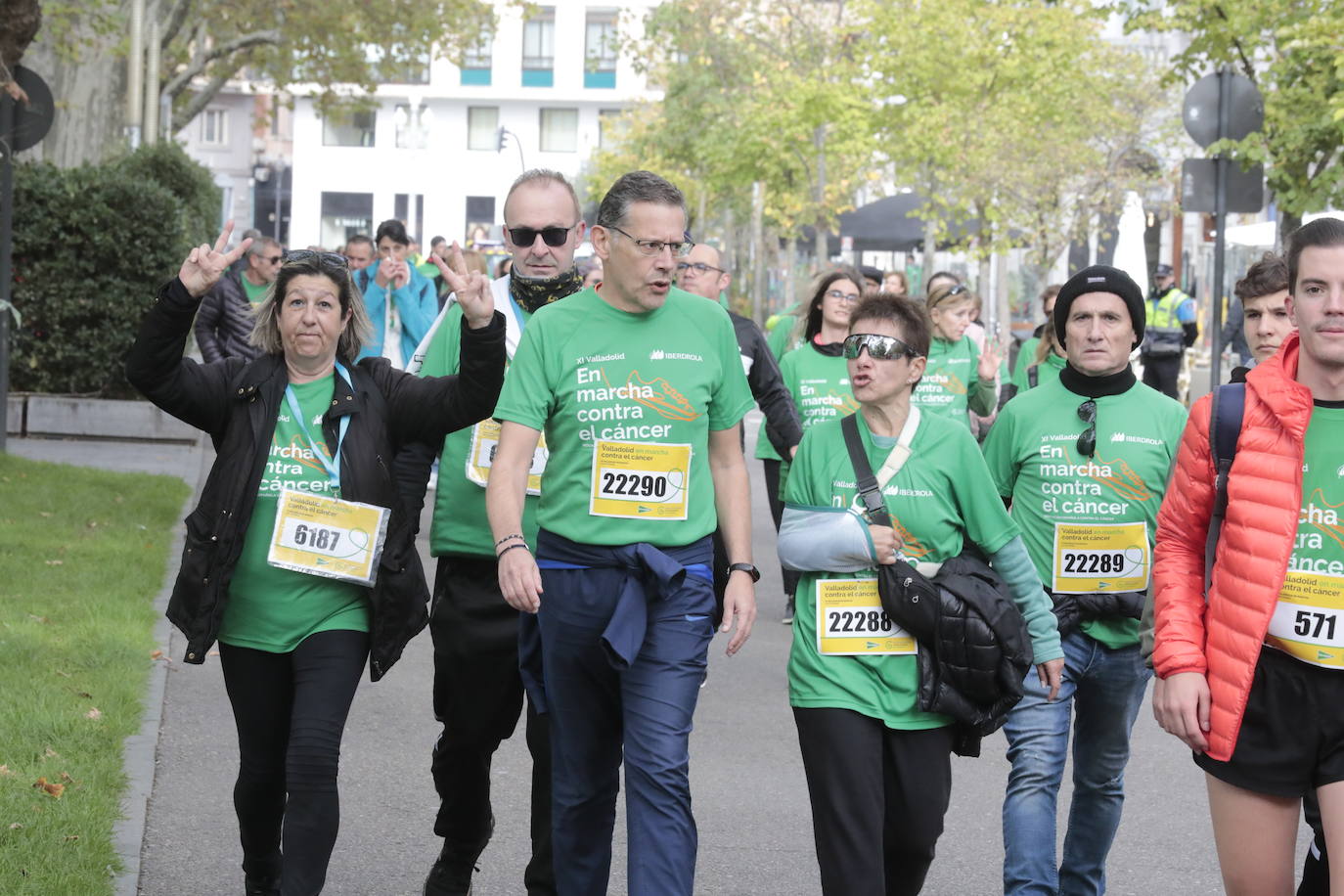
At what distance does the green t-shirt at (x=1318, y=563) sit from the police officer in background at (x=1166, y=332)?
15246mm

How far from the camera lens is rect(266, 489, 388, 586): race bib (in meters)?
4.96

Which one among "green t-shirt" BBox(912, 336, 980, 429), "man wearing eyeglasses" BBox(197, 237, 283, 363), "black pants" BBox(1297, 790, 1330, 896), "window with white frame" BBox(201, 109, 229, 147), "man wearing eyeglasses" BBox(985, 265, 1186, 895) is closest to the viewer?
"black pants" BBox(1297, 790, 1330, 896)

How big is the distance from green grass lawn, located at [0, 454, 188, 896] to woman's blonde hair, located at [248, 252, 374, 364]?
1595 mm

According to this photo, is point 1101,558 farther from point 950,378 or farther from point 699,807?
point 950,378

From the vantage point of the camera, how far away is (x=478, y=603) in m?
5.52

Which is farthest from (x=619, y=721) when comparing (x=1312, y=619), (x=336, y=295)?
(x=1312, y=619)

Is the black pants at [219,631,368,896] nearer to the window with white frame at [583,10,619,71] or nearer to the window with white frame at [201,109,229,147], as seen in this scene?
the window with white frame at [583,10,619,71]

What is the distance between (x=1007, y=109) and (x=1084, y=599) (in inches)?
1076

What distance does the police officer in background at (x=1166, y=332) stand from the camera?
18797 mm

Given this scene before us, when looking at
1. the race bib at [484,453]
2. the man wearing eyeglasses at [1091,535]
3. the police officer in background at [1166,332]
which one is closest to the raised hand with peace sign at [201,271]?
the race bib at [484,453]

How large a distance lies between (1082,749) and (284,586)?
2241 millimetres

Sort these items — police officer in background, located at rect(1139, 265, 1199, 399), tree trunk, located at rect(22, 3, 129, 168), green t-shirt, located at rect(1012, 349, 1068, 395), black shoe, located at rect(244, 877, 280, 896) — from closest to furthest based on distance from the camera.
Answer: black shoe, located at rect(244, 877, 280, 896) → green t-shirt, located at rect(1012, 349, 1068, 395) → police officer in background, located at rect(1139, 265, 1199, 399) → tree trunk, located at rect(22, 3, 129, 168)

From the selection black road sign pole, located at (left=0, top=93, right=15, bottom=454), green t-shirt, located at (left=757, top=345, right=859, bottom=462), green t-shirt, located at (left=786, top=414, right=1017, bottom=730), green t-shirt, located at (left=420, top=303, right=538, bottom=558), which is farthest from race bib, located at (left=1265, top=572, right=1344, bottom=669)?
black road sign pole, located at (left=0, top=93, right=15, bottom=454)

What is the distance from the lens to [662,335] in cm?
491
